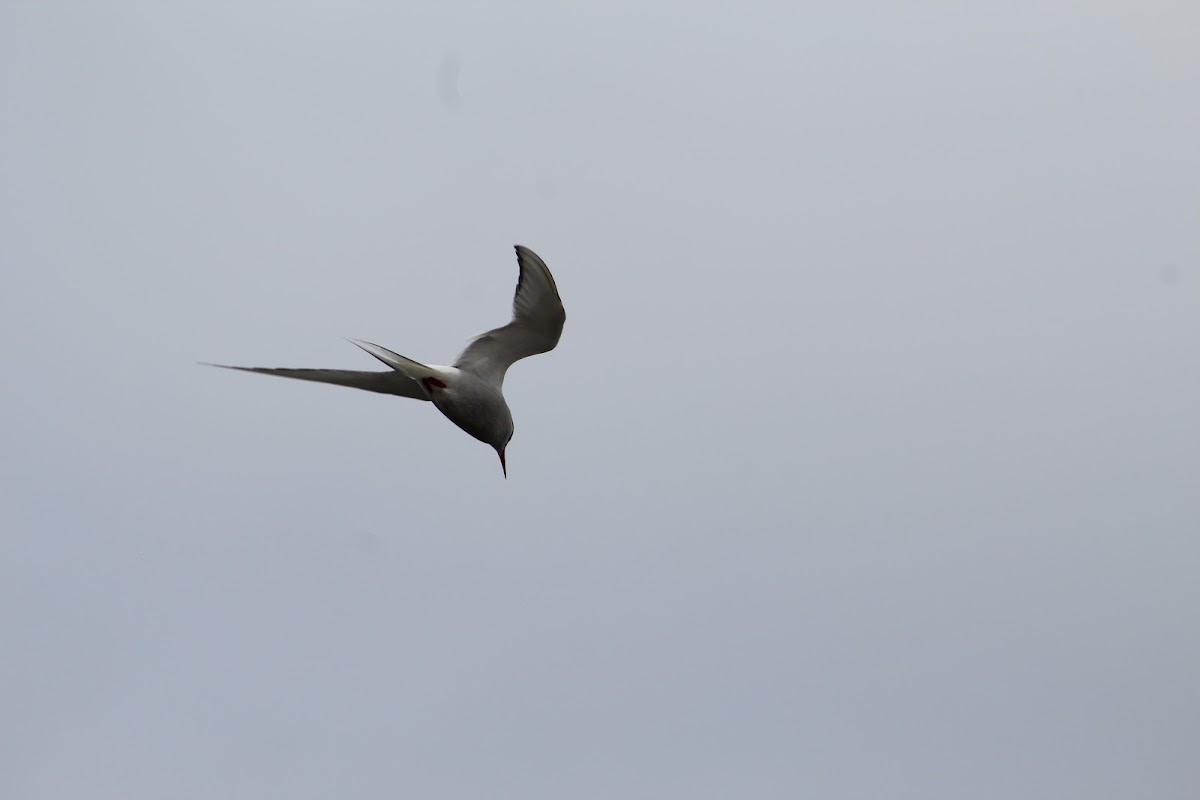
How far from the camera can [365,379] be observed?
1552 cm

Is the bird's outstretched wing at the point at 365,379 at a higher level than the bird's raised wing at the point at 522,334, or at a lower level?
lower

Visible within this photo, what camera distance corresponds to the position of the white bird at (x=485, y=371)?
14.5 m

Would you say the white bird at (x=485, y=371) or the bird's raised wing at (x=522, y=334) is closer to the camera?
the white bird at (x=485, y=371)

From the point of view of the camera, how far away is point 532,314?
1546cm

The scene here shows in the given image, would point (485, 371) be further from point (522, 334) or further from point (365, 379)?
point (365, 379)

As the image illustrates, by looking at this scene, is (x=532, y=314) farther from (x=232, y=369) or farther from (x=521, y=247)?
(x=232, y=369)

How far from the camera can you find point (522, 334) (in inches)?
619

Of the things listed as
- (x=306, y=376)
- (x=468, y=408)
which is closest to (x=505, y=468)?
(x=468, y=408)

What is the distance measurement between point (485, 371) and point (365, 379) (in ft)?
4.53

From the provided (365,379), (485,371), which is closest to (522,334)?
(485,371)

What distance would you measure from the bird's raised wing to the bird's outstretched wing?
642 millimetres

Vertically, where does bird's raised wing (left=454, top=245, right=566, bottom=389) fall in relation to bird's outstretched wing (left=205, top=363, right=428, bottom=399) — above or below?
above

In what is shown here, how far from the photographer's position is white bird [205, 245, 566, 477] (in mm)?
14547

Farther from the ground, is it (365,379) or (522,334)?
(522,334)
